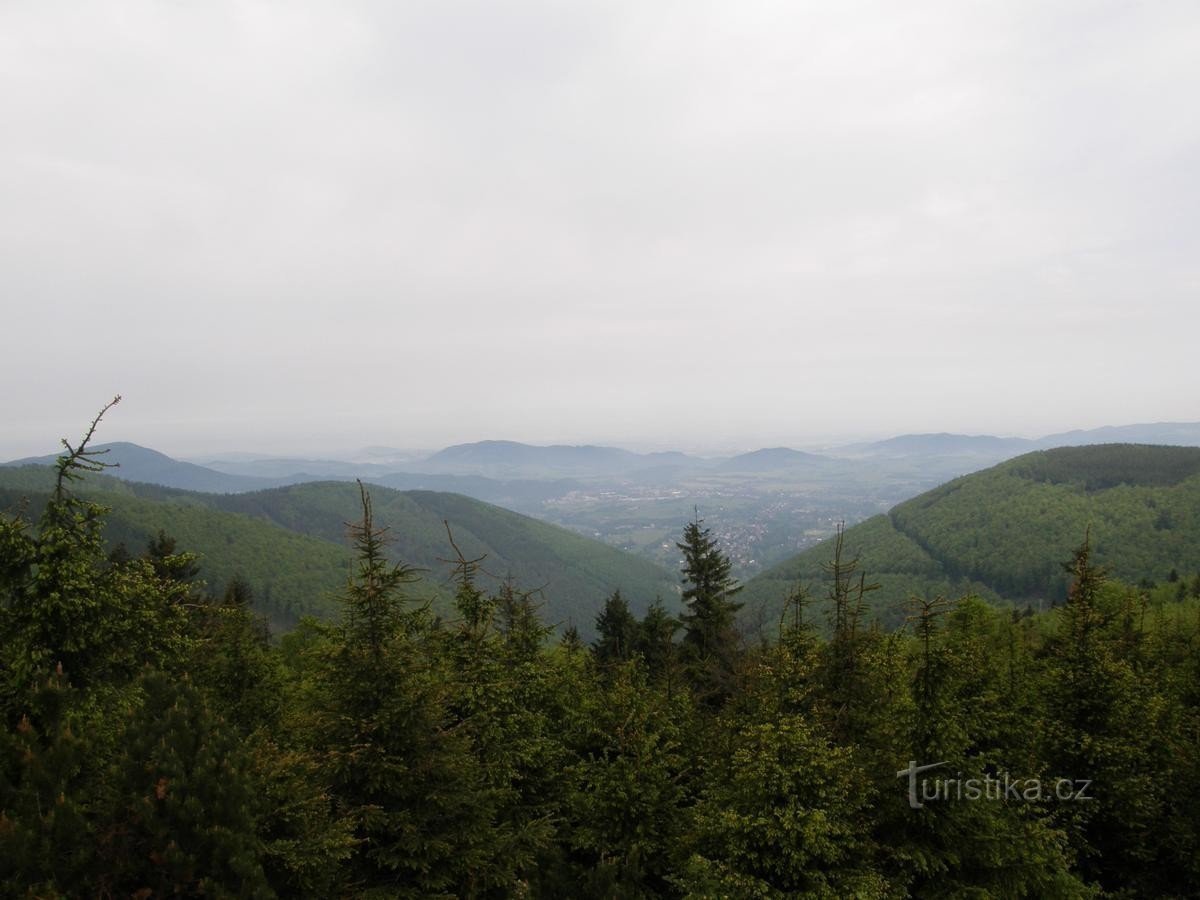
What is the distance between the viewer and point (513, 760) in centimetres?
1495

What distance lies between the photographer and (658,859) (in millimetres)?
14281

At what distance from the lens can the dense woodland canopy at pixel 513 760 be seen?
8.02 m

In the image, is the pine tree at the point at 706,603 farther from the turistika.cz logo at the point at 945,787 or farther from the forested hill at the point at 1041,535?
the forested hill at the point at 1041,535

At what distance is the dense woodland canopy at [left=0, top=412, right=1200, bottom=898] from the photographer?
316 inches

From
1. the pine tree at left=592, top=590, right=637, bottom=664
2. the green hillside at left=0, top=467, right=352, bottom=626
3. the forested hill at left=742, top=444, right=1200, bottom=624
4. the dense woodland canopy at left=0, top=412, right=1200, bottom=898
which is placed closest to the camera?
the dense woodland canopy at left=0, top=412, right=1200, bottom=898

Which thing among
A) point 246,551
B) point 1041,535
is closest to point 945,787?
point 1041,535

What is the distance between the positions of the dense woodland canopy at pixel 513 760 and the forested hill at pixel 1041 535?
344 feet

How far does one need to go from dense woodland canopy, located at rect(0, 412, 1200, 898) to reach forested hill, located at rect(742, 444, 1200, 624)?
105 m

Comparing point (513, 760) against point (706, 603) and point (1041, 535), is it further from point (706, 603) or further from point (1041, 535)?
point (1041, 535)

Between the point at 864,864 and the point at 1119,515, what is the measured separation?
190392 mm

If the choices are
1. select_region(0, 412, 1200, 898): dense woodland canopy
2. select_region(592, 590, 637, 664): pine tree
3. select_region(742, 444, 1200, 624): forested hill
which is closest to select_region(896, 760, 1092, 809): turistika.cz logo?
select_region(0, 412, 1200, 898): dense woodland canopy

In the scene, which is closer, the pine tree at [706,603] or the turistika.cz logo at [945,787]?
the turistika.cz logo at [945,787]

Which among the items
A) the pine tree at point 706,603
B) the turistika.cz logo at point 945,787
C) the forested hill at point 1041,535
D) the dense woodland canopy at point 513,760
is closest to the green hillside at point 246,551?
the forested hill at point 1041,535

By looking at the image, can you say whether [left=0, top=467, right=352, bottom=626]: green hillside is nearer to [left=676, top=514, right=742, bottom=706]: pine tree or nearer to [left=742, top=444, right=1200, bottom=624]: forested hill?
[left=742, top=444, right=1200, bottom=624]: forested hill
